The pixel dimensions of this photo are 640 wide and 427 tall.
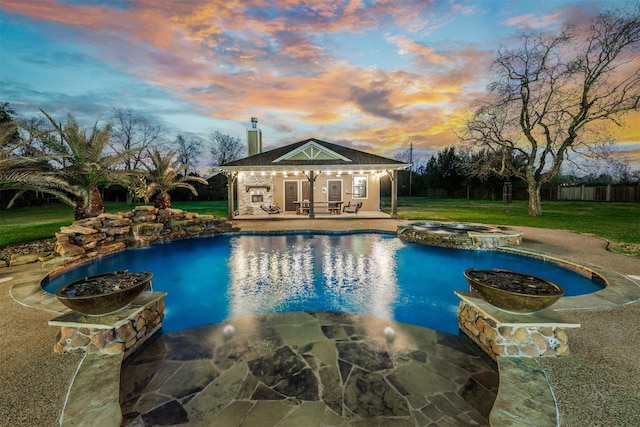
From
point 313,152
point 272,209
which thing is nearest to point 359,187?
point 313,152

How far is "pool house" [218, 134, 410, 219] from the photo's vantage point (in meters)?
16.1

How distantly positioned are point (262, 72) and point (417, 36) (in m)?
7.51

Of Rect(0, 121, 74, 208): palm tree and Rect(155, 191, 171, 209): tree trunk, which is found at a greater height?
Rect(0, 121, 74, 208): palm tree

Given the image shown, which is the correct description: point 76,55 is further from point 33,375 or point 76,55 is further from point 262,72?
point 33,375

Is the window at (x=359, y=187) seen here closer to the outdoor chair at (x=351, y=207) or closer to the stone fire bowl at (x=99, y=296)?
the outdoor chair at (x=351, y=207)

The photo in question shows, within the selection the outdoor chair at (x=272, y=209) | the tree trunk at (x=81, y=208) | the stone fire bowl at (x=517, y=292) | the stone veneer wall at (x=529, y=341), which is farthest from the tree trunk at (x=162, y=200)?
the stone veneer wall at (x=529, y=341)

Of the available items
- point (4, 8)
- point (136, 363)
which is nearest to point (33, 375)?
point (136, 363)

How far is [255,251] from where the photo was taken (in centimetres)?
915

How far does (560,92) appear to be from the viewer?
1524 centimetres

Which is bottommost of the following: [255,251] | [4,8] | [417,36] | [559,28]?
[255,251]

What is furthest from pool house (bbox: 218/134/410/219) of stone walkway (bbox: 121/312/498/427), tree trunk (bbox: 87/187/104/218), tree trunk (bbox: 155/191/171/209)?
stone walkway (bbox: 121/312/498/427)

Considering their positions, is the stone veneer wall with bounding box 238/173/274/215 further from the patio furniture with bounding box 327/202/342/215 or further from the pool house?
the patio furniture with bounding box 327/202/342/215

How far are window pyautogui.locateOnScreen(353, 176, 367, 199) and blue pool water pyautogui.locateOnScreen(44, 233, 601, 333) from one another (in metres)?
7.77

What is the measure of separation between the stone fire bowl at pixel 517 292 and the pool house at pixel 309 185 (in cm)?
1219
